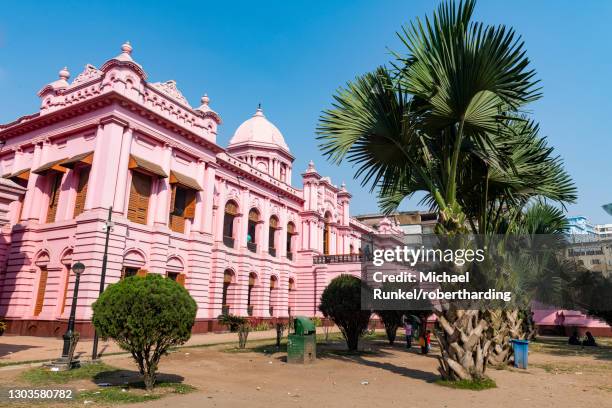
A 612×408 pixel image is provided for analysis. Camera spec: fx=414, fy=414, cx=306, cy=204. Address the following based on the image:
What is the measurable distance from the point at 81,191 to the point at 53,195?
2.24 m

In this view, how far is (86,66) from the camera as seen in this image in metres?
21.4

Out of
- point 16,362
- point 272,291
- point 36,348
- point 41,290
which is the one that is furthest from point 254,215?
point 16,362

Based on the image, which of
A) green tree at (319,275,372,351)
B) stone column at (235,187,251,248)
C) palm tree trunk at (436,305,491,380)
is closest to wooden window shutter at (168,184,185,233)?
stone column at (235,187,251,248)

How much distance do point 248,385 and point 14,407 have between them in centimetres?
427

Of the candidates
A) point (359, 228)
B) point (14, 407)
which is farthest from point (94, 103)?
point (359, 228)

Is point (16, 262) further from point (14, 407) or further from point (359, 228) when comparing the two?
point (359, 228)

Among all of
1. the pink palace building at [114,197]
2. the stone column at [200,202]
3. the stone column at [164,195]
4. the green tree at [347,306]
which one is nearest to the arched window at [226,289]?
the pink palace building at [114,197]

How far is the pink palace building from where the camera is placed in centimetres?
1861

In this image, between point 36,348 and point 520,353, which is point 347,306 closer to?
point 520,353

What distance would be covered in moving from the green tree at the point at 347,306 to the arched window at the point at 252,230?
1539 cm

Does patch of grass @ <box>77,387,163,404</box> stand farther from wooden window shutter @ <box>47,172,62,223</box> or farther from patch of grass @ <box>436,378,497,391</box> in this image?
wooden window shutter @ <box>47,172,62,223</box>

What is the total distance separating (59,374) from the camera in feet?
31.6

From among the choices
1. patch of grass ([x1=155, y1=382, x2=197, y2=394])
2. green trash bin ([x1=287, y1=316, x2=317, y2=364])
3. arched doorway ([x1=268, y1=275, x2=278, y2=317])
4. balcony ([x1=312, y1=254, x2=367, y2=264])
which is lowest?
patch of grass ([x1=155, y1=382, x2=197, y2=394])

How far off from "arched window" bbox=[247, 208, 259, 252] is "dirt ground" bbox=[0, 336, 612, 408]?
15847mm
